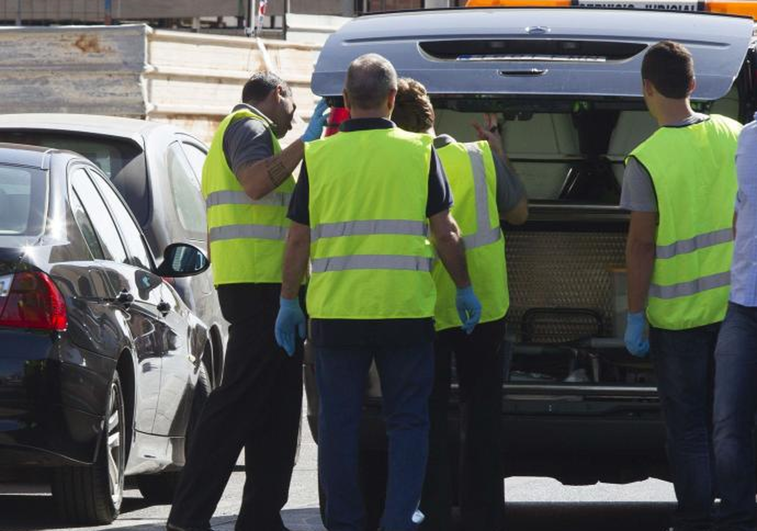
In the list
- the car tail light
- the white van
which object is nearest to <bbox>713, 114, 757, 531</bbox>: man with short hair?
the white van

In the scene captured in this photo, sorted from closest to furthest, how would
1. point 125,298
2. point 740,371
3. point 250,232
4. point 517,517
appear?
1. point 740,371
2. point 250,232
3. point 125,298
4. point 517,517

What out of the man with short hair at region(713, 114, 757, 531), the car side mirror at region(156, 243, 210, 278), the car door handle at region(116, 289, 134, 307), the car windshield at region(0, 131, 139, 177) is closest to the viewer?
the man with short hair at region(713, 114, 757, 531)

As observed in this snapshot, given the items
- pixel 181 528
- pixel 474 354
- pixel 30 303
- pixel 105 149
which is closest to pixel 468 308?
pixel 474 354

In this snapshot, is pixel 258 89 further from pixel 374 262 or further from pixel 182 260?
pixel 374 262

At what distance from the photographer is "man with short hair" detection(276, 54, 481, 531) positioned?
6.91 m

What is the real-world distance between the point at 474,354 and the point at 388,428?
66cm

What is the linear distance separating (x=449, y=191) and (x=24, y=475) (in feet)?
7.63

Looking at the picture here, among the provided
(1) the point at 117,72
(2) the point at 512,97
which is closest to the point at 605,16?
(2) the point at 512,97

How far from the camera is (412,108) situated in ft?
24.1

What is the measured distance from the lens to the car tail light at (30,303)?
7.29m

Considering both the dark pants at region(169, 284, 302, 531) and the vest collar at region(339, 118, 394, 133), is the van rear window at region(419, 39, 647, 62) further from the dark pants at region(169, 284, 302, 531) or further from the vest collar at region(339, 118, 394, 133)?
the dark pants at region(169, 284, 302, 531)

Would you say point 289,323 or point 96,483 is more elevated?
point 289,323

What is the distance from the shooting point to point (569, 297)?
949 centimetres

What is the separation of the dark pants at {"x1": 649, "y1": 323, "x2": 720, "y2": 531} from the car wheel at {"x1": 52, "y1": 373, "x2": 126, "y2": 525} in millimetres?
2061
